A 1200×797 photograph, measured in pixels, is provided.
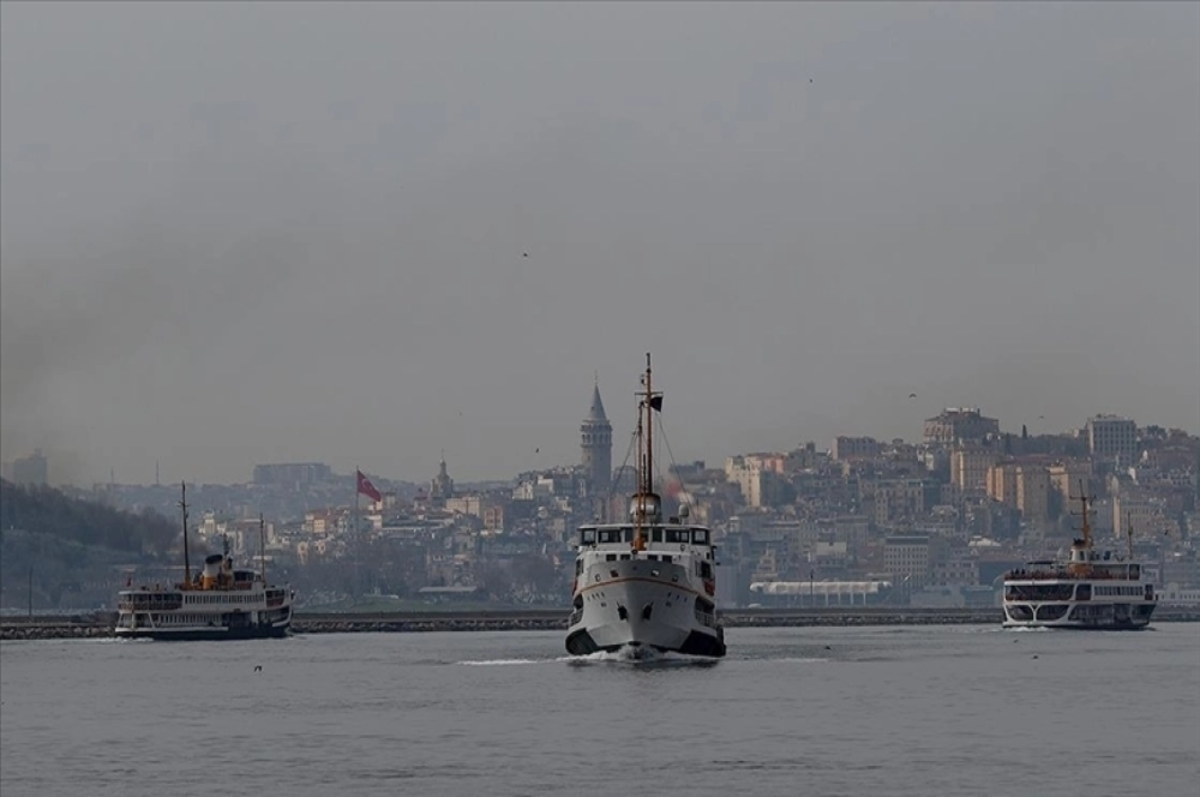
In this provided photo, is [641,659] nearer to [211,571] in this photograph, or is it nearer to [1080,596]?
[211,571]

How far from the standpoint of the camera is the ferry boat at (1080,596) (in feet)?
509

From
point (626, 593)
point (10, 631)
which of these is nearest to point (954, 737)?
point (626, 593)

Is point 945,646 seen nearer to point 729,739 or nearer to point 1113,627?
point 1113,627

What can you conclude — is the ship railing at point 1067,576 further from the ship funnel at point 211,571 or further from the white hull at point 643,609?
the white hull at point 643,609

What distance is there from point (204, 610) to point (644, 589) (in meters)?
55.3

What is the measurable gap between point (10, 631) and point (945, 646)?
58.8 meters

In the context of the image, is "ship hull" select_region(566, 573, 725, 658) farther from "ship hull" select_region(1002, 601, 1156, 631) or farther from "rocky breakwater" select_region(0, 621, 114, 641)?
"rocky breakwater" select_region(0, 621, 114, 641)

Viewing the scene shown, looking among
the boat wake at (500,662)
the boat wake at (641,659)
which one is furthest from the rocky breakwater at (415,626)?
the boat wake at (641,659)

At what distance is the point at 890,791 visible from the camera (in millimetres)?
55969

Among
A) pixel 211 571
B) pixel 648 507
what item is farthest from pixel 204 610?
pixel 648 507

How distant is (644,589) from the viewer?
95.1 m

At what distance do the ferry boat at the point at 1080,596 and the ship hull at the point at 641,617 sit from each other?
195 feet

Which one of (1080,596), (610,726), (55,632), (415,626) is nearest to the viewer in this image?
(610,726)

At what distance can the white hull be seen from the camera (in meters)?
95.2
